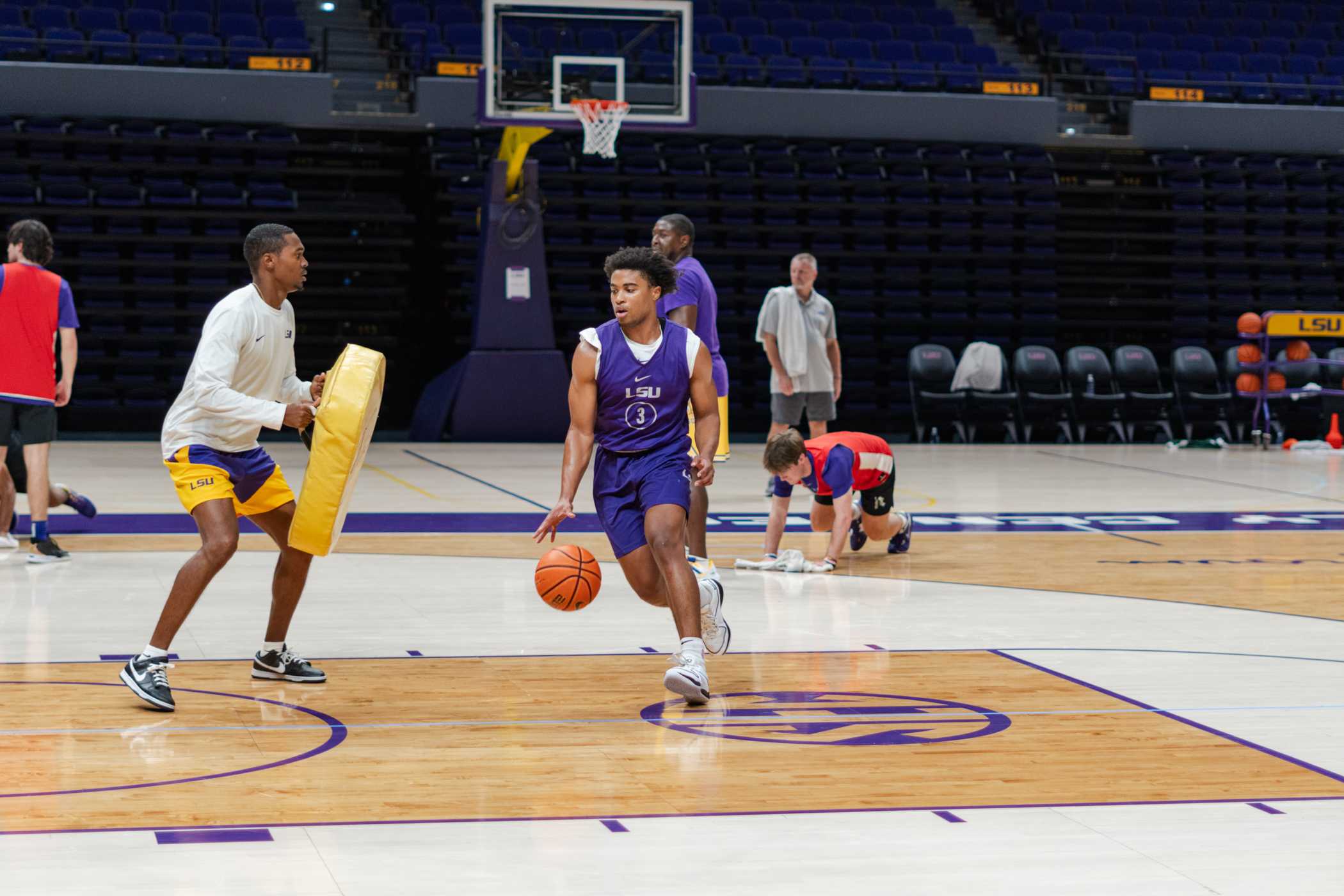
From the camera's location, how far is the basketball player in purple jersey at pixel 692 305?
7215mm

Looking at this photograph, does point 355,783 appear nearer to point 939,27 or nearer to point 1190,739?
point 1190,739

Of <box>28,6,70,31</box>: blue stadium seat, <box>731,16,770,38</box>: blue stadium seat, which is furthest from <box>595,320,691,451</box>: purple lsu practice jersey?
<box>731,16,770,38</box>: blue stadium seat

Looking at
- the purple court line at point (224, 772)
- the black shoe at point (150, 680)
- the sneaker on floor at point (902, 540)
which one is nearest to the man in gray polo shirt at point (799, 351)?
the sneaker on floor at point (902, 540)

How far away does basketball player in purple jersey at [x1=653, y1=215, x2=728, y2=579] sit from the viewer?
721cm

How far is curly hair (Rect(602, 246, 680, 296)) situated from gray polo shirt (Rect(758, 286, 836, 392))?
5.85 metres

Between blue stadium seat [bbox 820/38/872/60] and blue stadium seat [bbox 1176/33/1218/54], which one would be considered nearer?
blue stadium seat [bbox 820/38/872/60]

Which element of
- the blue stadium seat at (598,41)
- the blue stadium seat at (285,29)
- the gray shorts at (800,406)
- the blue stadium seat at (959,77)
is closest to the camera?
the gray shorts at (800,406)

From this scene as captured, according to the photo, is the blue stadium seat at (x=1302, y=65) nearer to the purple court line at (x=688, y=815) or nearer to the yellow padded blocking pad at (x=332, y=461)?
the yellow padded blocking pad at (x=332, y=461)

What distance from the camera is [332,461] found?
4.98m

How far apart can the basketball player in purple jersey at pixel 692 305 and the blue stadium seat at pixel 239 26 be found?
1294 centimetres

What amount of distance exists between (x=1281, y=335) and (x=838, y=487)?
36.2ft

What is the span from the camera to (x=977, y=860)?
3.51 metres

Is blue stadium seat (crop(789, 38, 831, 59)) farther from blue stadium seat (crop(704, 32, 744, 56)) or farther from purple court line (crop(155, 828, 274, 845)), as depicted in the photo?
purple court line (crop(155, 828, 274, 845))

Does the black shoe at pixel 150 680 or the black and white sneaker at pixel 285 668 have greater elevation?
the black shoe at pixel 150 680
